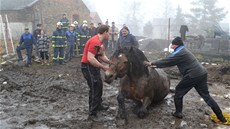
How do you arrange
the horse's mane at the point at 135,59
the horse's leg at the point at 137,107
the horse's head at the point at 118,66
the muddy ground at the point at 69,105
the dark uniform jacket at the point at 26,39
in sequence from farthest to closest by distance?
the dark uniform jacket at the point at 26,39 < the horse's leg at the point at 137,107 < the muddy ground at the point at 69,105 < the horse's mane at the point at 135,59 < the horse's head at the point at 118,66

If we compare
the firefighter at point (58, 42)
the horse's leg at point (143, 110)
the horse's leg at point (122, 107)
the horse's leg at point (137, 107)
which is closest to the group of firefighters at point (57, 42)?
the firefighter at point (58, 42)

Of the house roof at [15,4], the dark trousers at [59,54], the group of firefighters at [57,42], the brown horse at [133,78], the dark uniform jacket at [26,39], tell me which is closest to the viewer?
the brown horse at [133,78]

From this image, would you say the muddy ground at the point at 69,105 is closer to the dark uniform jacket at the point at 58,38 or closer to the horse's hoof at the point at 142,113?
the horse's hoof at the point at 142,113

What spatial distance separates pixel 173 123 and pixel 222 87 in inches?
186

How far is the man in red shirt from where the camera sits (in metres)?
5.55

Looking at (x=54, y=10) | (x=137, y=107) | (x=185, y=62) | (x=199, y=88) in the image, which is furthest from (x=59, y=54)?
(x=54, y=10)

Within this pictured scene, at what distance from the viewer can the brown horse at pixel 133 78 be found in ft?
17.7

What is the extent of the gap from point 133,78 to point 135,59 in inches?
17.5

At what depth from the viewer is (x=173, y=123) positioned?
5793 mm

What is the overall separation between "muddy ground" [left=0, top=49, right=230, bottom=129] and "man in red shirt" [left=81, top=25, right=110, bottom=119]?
0.43 m

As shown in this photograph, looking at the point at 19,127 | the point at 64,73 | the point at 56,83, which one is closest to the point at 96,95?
the point at 19,127

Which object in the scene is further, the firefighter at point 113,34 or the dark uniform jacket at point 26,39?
the firefighter at point 113,34

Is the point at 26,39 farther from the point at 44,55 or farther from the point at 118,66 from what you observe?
the point at 118,66

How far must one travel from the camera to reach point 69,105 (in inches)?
275
